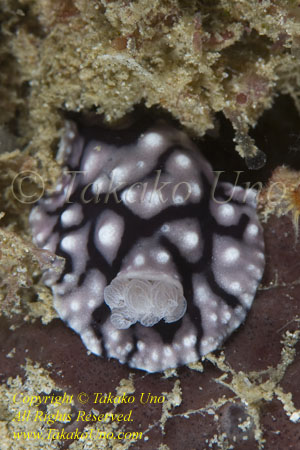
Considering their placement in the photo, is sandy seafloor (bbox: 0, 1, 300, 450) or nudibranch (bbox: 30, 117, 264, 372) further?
nudibranch (bbox: 30, 117, 264, 372)

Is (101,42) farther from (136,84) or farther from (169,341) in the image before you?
(169,341)

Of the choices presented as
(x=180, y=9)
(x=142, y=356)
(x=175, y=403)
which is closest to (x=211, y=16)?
(x=180, y=9)

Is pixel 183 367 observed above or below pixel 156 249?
below

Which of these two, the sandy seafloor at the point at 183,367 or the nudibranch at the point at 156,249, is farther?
the nudibranch at the point at 156,249
